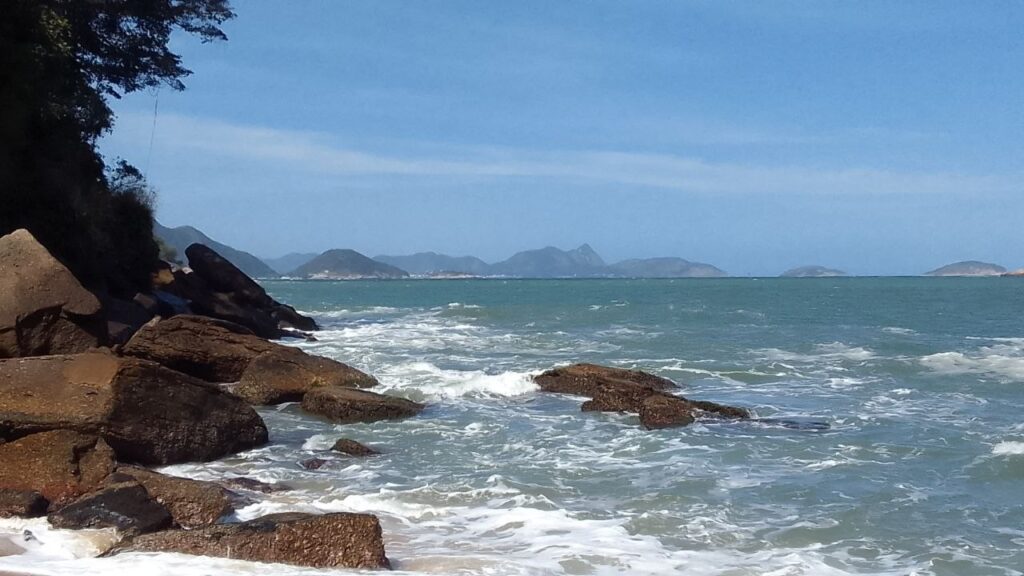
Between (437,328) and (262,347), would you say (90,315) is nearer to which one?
(262,347)

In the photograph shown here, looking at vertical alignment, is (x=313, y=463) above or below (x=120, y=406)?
below

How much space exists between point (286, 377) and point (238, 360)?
4.63 ft

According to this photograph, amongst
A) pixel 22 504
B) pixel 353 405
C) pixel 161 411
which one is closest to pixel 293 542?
pixel 22 504

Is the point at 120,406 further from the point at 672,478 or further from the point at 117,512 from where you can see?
the point at 672,478

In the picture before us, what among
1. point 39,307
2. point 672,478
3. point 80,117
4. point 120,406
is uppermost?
point 80,117

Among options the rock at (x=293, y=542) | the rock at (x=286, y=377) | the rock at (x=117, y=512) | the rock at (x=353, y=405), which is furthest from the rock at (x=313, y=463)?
the rock at (x=286, y=377)

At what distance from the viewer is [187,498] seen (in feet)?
26.1

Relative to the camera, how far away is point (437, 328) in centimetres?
3656

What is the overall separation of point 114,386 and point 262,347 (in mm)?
6795

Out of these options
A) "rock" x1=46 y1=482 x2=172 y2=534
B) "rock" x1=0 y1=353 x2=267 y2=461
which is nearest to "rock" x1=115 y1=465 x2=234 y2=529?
"rock" x1=46 y1=482 x2=172 y2=534

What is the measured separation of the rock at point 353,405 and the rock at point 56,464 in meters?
5.23

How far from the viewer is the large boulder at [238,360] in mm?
15266

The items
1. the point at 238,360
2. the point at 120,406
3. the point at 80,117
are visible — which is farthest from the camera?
the point at 80,117

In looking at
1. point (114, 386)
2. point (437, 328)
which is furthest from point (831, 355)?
point (114, 386)
